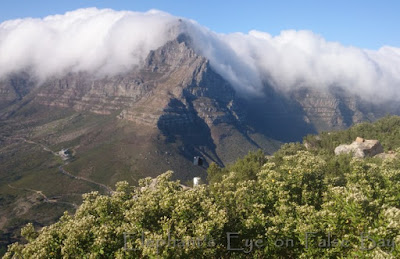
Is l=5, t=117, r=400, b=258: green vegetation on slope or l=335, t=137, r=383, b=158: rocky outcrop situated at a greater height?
l=335, t=137, r=383, b=158: rocky outcrop

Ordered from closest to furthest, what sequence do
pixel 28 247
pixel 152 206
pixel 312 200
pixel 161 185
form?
pixel 28 247
pixel 152 206
pixel 161 185
pixel 312 200

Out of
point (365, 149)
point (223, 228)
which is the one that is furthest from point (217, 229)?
point (365, 149)

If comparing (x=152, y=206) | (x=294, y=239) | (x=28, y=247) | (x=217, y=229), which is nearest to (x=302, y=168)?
(x=294, y=239)

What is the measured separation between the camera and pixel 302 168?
40.4m

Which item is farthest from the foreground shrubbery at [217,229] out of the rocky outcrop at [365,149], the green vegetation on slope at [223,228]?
the rocky outcrop at [365,149]

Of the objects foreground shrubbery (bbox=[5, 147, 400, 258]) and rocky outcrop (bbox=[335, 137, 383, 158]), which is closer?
foreground shrubbery (bbox=[5, 147, 400, 258])


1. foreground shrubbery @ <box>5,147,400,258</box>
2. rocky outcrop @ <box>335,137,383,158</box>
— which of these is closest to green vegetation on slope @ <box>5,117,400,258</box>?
foreground shrubbery @ <box>5,147,400,258</box>

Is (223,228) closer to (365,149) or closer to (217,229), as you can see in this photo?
(217,229)

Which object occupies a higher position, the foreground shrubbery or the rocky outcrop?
the rocky outcrop

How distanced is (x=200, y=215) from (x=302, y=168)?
18.3 m

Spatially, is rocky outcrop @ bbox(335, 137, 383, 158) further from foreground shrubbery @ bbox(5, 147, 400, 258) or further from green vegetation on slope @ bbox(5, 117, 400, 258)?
foreground shrubbery @ bbox(5, 147, 400, 258)

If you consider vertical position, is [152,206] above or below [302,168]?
below

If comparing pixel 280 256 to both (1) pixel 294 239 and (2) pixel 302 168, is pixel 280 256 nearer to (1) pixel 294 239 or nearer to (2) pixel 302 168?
(1) pixel 294 239

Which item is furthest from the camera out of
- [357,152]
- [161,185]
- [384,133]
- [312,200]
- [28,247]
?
[384,133]
